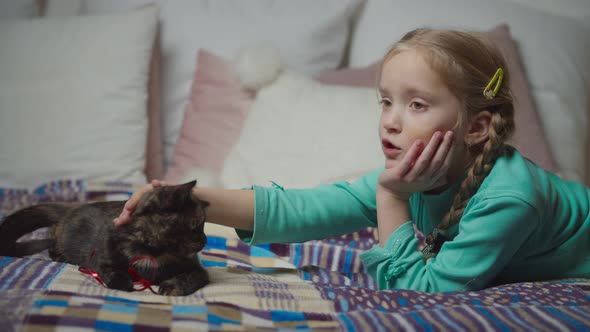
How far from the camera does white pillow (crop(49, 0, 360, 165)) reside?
2229mm

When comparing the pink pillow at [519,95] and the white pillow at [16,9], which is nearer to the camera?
the pink pillow at [519,95]

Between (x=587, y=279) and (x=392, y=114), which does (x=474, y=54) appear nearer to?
(x=392, y=114)

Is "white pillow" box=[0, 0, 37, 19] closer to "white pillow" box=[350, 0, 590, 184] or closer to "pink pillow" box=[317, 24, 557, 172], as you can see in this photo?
"pink pillow" box=[317, 24, 557, 172]

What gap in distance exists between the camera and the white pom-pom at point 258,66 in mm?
2010

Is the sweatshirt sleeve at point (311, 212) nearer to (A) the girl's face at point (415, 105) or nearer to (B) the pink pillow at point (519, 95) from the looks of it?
(A) the girl's face at point (415, 105)

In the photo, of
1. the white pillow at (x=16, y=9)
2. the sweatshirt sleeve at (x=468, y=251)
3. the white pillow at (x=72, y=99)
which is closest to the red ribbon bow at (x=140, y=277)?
the sweatshirt sleeve at (x=468, y=251)

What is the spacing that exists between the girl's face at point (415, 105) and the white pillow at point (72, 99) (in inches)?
45.1

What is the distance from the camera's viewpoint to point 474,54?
107 cm

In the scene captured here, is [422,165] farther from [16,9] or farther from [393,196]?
[16,9]

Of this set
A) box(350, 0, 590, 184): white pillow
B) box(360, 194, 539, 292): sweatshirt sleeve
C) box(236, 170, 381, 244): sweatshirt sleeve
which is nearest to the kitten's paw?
box(236, 170, 381, 244): sweatshirt sleeve

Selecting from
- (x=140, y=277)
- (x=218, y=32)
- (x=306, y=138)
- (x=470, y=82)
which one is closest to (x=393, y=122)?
(x=470, y=82)

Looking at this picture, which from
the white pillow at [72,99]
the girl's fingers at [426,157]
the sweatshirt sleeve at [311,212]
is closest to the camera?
the girl's fingers at [426,157]

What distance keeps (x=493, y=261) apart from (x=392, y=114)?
0.32m

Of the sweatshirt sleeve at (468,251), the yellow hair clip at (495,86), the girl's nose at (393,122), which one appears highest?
the yellow hair clip at (495,86)
